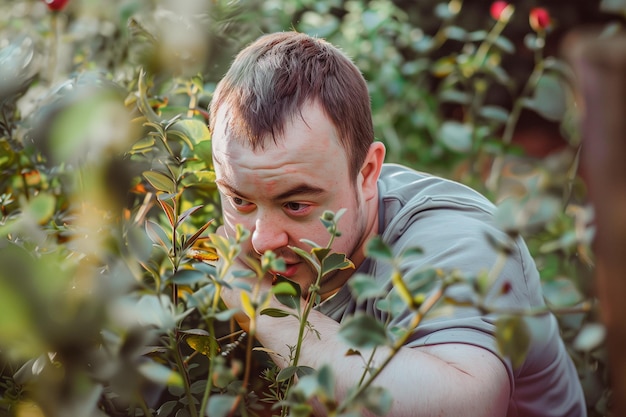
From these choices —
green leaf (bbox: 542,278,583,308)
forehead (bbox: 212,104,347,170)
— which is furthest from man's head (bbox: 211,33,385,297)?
green leaf (bbox: 542,278,583,308)

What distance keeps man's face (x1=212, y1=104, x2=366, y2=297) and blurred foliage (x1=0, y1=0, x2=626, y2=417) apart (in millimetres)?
79

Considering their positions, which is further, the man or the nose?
the nose

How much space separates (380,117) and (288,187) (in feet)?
4.94

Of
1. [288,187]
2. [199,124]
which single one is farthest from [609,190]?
[199,124]

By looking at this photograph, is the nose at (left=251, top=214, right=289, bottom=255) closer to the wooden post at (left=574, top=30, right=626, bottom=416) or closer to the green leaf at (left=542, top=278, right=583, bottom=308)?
the green leaf at (left=542, top=278, right=583, bottom=308)

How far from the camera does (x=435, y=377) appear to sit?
1073 mm

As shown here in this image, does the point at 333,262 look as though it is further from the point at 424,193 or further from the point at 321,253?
the point at 424,193

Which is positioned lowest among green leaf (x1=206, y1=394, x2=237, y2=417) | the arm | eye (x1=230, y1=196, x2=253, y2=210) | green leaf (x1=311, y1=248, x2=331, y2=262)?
the arm

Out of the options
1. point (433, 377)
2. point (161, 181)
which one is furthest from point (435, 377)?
point (161, 181)

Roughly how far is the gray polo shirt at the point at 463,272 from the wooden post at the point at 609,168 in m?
0.50

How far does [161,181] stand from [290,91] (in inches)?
A: 12.4

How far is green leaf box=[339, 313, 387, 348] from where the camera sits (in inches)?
29.7

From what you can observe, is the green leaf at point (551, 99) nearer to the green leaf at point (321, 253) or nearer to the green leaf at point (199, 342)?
the green leaf at point (321, 253)

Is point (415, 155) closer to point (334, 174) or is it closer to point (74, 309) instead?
point (334, 174)
